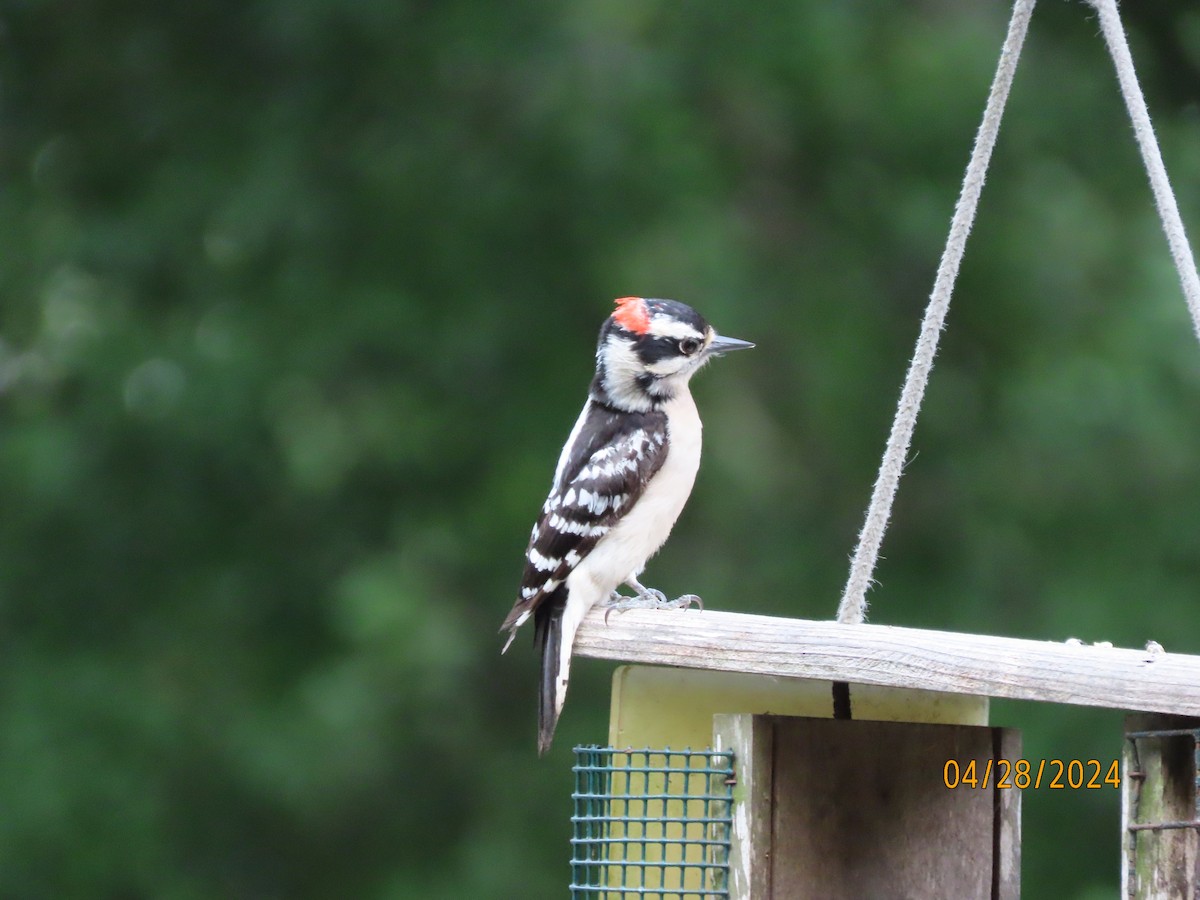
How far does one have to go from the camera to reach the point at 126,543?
10234 millimetres

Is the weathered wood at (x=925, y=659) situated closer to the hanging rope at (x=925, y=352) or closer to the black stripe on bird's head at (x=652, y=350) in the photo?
→ the hanging rope at (x=925, y=352)

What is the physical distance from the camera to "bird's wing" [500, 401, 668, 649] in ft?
15.0

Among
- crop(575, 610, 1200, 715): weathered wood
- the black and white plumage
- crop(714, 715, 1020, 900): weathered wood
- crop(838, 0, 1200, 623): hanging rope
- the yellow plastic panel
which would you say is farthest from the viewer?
the black and white plumage

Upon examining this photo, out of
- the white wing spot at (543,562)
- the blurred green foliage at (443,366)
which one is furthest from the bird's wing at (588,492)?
the blurred green foliage at (443,366)

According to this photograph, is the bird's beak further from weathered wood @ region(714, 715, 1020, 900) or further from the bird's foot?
weathered wood @ region(714, 715, 1020, 900)

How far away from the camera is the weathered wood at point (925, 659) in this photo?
3078mm

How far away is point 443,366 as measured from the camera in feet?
32.8

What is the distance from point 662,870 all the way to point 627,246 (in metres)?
6.34

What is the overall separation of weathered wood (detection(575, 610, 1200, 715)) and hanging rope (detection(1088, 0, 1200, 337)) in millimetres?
674

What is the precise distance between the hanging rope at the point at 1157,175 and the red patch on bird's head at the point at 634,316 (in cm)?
199

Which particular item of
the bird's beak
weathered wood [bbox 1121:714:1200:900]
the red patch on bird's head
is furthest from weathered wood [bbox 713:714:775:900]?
the red patch on bird's head

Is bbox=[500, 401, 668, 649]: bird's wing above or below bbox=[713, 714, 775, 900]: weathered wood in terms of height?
above

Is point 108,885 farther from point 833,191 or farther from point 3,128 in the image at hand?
point 833,191

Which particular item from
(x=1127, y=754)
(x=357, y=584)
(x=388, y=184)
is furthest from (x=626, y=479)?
(x=388, y=184)
